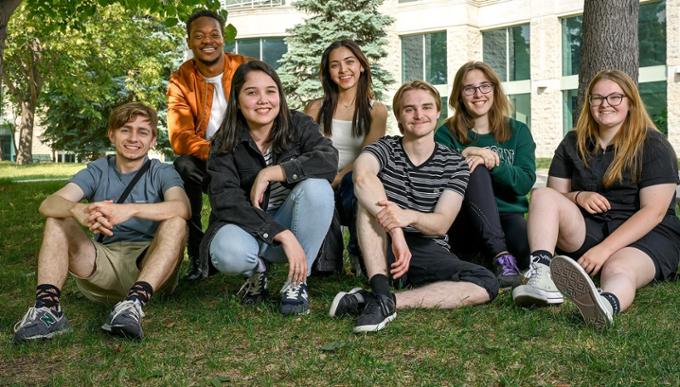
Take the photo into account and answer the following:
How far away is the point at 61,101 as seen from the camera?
33188mm

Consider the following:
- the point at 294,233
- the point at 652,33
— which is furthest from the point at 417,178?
the point at 652,33

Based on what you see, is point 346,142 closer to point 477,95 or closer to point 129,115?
point 477,95

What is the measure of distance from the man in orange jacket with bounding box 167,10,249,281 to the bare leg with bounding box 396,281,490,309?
1686 mm

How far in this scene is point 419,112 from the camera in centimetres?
413

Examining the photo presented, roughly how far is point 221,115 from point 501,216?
6.51 ft

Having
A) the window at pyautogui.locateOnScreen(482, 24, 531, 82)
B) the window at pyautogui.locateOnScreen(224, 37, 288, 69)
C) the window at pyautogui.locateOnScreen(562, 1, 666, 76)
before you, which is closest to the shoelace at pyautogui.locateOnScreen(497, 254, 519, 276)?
the window at pyautogui.locateOnScreen(562, 1, 666, 76)

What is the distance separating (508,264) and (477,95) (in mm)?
1102

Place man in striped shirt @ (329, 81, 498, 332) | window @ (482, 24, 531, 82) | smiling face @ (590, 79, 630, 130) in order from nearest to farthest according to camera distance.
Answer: man in striped shirt @ (329, 81, 498, 332), smiling face @ (590, 79, 630, 130), window @ (482, 24, 531, 82)

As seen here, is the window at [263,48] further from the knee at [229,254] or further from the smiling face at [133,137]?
the knee at [229,254]

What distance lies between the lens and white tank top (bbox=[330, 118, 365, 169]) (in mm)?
4996

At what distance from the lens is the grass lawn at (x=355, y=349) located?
9.77 ft

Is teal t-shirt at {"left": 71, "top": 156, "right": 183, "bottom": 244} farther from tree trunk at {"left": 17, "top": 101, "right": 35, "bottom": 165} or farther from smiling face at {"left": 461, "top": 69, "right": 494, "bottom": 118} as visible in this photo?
tree trunk at {"left": 17, "top": 101, "right": 35, "bottom": 165}

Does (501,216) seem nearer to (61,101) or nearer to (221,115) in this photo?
(221,115)

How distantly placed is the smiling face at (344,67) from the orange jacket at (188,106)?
72 centimetres
